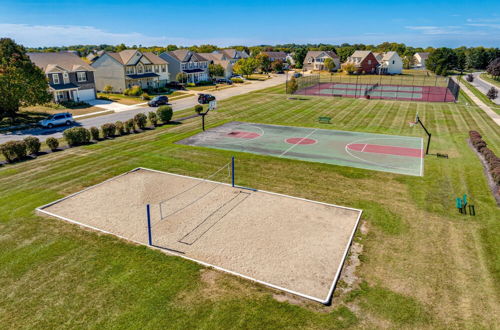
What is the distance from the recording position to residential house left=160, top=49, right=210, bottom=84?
8356 centimetres

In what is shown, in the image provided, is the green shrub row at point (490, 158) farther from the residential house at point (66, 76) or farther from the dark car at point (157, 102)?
the residential house at point (66, 76)

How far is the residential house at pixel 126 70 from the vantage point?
6756 cm

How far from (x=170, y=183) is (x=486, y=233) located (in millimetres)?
18932

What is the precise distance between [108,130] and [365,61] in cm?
10212

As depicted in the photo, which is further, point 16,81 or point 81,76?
point 81,76

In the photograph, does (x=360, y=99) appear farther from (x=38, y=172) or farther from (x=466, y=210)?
(x=38, y=172)

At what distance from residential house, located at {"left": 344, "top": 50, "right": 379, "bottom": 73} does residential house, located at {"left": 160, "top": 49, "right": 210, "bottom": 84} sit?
184 feet

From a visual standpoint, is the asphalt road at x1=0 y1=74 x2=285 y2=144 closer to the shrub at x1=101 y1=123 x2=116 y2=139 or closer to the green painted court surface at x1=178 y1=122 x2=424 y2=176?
the shrub at x1=101 y1=123 x2=116 y2=139

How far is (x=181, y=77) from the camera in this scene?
78750mm

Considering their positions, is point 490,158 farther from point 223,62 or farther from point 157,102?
point 223,62

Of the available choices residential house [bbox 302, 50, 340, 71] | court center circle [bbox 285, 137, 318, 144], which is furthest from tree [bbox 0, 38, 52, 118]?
residential house [bbox 302, 50, 340, 71]

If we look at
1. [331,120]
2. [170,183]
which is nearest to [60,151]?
[170,183]

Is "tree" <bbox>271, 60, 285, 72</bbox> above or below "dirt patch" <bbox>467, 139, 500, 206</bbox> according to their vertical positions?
above

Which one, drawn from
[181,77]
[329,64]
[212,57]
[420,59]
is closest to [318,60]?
[329,64]
